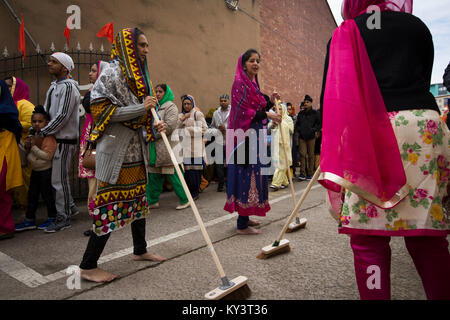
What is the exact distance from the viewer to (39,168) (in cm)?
401

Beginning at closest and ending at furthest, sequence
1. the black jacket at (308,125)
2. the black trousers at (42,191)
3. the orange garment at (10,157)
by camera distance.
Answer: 1. the orange garment at (10,157)
2. the black trousers at (42,191)
3. the black jacket at (308,125)

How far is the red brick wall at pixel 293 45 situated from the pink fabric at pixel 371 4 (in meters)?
9.10

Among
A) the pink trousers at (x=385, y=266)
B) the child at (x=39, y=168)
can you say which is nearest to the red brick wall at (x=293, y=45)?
the child at (x=39, y=168)

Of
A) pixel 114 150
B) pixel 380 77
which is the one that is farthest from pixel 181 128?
pixel 380 77

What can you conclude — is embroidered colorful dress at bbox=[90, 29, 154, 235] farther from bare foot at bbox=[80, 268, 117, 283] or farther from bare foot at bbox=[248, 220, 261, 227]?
bare foot at bbox=[248, 220, 261, 227]

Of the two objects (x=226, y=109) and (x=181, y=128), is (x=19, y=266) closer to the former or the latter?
(x=181, y=128)

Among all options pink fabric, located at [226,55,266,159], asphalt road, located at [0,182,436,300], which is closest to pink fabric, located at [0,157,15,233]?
asphalt road, located at [0,182,436,300]

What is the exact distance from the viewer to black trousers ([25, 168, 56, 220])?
159 inches

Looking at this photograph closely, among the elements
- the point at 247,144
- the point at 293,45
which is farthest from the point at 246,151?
the point at 293,45

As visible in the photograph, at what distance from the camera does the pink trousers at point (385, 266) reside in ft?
4.73

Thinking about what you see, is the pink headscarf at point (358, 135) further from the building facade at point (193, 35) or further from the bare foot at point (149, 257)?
the building facade at point (193, 35)

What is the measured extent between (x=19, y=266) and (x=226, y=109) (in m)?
5.07

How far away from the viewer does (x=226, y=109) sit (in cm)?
702

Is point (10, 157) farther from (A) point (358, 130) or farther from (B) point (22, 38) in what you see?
(A) point (358, 130)
